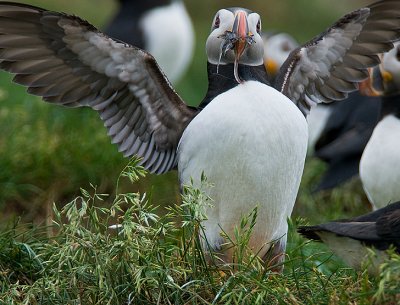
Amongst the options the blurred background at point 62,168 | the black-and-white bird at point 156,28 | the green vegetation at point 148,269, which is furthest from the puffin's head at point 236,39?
the black-and-white bird at point 156,28

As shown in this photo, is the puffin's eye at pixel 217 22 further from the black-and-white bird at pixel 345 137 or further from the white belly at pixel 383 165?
the black-and-white bird at pixel 345 137

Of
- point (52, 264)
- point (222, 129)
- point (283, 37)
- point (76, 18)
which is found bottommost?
point (283, 37)

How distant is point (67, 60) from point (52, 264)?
101cm

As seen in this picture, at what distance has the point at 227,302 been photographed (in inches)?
153

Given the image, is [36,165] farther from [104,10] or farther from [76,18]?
[104,10]

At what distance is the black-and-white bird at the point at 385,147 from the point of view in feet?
20.6

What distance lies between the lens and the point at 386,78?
6770 mm

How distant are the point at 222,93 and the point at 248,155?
1.05 ft

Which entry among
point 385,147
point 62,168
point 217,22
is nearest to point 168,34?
point 62,168

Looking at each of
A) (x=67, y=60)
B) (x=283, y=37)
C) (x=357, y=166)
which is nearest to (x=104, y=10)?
(x=283, y=37)

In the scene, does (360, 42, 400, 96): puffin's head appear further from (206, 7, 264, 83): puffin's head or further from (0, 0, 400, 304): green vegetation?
(206, 7, 264, 83): puffin's head

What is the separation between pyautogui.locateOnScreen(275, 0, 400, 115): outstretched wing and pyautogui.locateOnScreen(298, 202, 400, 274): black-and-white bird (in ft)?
2.41

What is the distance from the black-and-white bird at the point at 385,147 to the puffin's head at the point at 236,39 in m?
1.83

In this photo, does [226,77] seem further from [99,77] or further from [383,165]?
[383,165]
